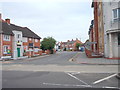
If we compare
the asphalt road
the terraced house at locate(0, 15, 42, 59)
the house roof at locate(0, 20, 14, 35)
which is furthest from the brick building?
the asphalt road

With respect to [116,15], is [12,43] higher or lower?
lower

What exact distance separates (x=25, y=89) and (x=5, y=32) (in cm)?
2752

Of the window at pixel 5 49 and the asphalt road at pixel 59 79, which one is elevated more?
the window at pixel 5 49

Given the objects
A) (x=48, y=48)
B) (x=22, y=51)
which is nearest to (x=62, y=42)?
(x=48, y=48)

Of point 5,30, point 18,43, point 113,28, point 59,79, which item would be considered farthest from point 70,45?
point 59,79

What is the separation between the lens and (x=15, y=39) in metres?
35.8

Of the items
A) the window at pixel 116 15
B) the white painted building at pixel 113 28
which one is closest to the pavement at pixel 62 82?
the white painted building at pixel 113 28

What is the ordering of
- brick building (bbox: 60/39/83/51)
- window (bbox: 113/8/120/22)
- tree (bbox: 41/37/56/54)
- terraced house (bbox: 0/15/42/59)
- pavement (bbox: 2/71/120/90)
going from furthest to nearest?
brick building (bbox: 60/39/83/51), tree (bbox: 41/37/56/54), terraced house (bbox: 0/15/42/59), window (bbox: 113/8/120/22), pavement (bbox: 2/71/120/90)

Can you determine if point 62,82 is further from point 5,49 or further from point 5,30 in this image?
point 5,30

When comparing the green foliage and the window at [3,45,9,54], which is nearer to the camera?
the window at [3,45,9,54]

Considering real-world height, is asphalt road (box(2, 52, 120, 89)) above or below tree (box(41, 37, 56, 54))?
below

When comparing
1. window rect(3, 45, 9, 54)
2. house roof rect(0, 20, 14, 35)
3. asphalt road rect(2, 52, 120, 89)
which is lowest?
asphalt road rect(2, 52, 120, 89)

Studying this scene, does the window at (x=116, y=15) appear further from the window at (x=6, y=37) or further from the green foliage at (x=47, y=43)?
the green foliage at (x=47, y=43)

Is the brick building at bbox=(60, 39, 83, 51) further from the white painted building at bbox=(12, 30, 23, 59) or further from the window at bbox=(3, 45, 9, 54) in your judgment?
the window at bbox=(3, 45, 9, 54)
